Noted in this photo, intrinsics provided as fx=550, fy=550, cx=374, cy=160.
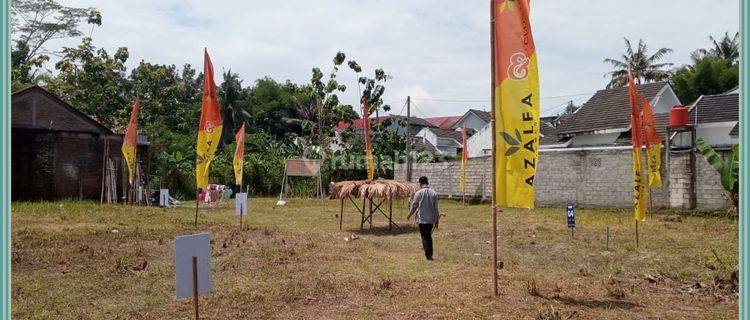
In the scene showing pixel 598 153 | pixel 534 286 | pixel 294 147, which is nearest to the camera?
pixel 534 286

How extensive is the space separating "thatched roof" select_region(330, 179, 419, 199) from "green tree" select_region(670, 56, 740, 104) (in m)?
29.2

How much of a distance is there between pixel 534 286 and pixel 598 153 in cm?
1537

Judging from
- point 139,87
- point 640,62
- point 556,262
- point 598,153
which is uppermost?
point 640,62

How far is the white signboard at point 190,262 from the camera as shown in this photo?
5464 mm

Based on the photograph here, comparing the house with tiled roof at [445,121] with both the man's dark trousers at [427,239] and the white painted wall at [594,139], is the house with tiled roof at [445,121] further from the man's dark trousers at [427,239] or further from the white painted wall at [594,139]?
the man's dark trousers at [427,239]

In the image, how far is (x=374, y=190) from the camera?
14.4 metres

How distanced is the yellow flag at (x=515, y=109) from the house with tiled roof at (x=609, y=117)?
20.7m

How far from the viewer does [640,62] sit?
47.0 metres

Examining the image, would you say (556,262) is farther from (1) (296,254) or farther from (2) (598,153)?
(2) (598,153)

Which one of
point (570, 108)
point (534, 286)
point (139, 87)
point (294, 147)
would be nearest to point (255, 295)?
point (534, 286)

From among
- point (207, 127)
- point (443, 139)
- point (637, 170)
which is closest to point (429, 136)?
point (443, 139)

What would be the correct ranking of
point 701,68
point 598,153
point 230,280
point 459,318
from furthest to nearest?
point 701,68 → point 598,153 → point 230,280 → point 459,318

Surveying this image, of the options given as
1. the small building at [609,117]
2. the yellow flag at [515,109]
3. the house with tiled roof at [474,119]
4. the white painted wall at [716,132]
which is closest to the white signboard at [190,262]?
the yellow flag at [515,109]

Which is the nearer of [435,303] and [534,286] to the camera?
[435,303]
